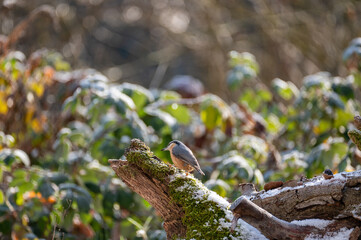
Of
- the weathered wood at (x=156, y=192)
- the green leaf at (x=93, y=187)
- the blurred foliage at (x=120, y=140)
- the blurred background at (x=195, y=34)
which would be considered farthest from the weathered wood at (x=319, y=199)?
the blurred background at (x=195, y=34)

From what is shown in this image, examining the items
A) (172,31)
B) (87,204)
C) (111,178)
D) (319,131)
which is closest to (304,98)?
(319,131)

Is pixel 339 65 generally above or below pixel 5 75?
above

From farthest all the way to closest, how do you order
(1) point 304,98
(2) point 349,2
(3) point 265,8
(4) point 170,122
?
(3) point 265,8 < (2) point 349,2 < (1) point 304,98 < (4) point 170,122

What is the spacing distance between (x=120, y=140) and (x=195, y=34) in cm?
533

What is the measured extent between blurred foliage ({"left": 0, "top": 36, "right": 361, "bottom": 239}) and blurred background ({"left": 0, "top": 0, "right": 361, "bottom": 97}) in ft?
4.87

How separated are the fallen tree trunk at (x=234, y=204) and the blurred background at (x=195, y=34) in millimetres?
3600

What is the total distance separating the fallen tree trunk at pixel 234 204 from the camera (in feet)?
6.02

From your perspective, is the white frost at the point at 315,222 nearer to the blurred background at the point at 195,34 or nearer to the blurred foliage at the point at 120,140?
the blurred foliage at the point at 120,140

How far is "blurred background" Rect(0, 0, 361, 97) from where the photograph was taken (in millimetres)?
6641

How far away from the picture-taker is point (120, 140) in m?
3.15

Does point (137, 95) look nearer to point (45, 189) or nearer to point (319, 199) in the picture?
point (45, 189)

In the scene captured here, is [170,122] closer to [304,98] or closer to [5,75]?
[304,98]

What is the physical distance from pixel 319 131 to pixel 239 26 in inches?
187

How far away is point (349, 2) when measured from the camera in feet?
20.1
